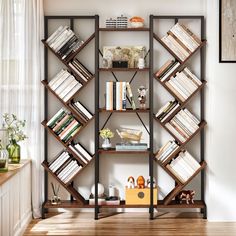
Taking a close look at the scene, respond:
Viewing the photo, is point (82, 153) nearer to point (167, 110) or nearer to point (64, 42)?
point (167, 110)

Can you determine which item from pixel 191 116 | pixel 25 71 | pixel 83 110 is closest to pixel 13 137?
pixel 25 71

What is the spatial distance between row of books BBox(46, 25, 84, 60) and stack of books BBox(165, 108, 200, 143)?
124 cm

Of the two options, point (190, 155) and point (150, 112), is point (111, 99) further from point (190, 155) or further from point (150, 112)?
point (190, 155)

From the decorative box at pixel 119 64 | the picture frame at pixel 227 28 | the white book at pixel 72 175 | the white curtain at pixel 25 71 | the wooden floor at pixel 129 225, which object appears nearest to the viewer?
the wooden floor at pixel 129 225

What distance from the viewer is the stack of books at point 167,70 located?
→ 17.7 feet

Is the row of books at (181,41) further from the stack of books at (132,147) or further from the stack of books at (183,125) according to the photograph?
the stack of books at (132,147)

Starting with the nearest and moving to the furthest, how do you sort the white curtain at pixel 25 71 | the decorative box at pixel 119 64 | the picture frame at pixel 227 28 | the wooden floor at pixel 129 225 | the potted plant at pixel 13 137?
the wooden floor at pixel 129 225, the potted plant at pixel 13 137, the white curtain at pixel 25 71, the picture frame at pixel 227 28, the decorative box at pixel 119 64

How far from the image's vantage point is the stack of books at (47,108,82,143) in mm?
5422

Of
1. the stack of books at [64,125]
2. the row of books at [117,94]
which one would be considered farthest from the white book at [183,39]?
the stack of books at [64,125]

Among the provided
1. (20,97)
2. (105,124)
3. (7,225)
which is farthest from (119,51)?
(7,225)

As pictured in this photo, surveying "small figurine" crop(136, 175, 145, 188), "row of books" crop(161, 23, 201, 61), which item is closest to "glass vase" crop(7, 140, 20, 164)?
"small figurine" crop(136, 175, 145, 188)

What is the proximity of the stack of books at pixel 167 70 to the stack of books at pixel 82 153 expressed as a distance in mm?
1069

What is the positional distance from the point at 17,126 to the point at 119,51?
1.31 meters

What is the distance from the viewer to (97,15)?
5.32 metres
